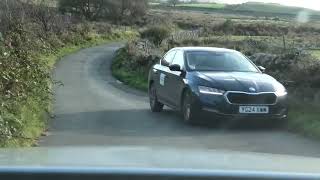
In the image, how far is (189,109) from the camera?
11953mm

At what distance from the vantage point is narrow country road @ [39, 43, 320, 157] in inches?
394

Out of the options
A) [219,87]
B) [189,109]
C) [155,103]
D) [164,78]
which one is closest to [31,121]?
[189,109]

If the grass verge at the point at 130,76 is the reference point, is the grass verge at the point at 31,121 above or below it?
above

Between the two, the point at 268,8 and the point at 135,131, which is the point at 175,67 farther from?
the point at 268,8

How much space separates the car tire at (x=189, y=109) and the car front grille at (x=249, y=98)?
664 millimetres

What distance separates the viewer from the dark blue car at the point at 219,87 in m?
11.4

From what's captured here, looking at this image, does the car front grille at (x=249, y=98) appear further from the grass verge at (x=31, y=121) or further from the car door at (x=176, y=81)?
the grass verge at (x=31, y=121)

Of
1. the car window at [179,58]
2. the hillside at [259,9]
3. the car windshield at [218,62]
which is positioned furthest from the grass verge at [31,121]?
the hillside at [259,9]

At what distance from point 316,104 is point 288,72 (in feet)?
8.99

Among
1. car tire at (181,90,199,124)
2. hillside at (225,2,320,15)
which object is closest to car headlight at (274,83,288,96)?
car tire at (181,90,199,124)

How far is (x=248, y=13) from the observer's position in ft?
327

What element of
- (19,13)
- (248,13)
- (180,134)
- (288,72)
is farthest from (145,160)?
(248,13)

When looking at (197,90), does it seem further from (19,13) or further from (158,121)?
(19,13)

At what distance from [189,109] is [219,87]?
29.9 inches
